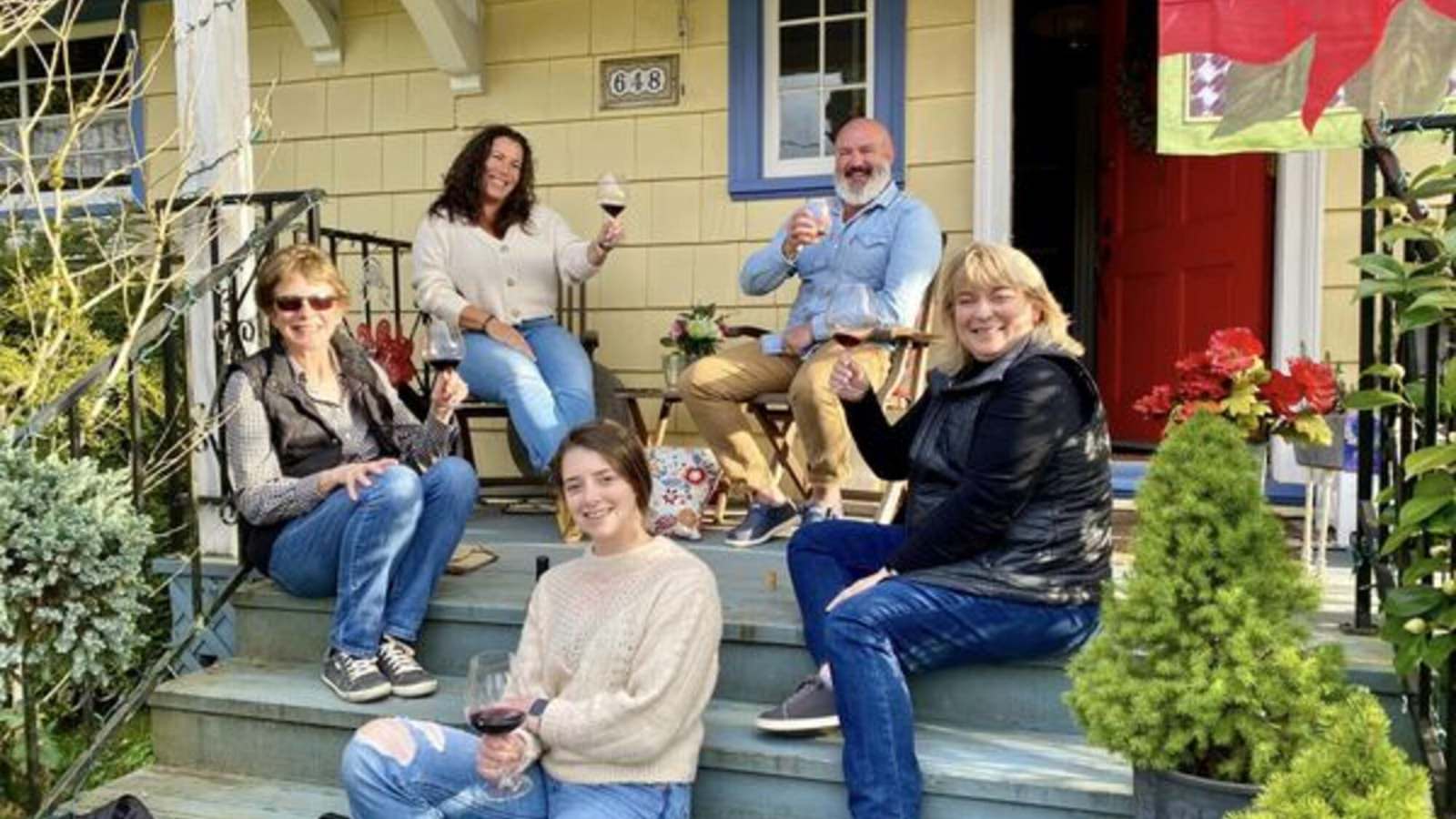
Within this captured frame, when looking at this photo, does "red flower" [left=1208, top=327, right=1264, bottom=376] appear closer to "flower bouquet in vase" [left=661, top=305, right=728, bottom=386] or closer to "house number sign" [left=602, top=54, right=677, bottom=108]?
"flower bouquet in vase" [left=661, top=305, right=728, bottom=386]

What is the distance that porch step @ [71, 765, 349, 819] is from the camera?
2.53 m

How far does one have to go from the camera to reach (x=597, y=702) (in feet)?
6.74

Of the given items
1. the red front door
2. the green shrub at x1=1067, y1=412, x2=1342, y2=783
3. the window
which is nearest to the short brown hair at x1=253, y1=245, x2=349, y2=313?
the green shrub at x1=1067, y1=412, x2=1342, y2=783

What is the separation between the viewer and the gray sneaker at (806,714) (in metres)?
2.34

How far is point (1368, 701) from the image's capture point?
5.00ft

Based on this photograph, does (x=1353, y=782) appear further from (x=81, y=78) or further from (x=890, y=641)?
(x=81, y=78)

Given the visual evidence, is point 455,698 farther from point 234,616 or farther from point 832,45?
point 832,45

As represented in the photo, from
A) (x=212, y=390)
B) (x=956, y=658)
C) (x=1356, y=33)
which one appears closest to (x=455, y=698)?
(x=956, y=658)

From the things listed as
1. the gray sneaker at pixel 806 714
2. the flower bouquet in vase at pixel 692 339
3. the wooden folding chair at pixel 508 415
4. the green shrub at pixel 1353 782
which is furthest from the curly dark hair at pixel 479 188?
the green shrub at pixel 1353 782

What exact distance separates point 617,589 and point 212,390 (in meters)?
1.87

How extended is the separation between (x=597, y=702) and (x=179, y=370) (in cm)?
216

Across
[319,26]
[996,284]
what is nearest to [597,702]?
[996,284]

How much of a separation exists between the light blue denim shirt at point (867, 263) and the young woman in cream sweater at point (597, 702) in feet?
4.50

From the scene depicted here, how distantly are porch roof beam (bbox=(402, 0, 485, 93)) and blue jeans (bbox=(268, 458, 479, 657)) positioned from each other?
7.77 ft
